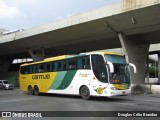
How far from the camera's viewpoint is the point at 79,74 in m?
21.4

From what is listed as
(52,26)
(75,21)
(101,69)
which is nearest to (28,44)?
(52,26)

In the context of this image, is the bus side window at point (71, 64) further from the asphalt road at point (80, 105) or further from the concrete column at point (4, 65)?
the concrete column at point (4, 65)

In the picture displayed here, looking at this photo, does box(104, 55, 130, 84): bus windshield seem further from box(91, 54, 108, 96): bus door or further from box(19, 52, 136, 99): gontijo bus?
box(91, 54, 108, 96): bus door

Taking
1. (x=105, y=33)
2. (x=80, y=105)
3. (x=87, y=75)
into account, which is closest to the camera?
(x=80, y=105)

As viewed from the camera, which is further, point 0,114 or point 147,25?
point 147,25

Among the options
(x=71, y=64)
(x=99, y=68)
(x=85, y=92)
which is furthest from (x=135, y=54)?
(x=99, y=68)

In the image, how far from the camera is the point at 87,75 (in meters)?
20.5

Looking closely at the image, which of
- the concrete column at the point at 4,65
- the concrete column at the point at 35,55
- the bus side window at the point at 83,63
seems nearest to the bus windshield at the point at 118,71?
the bus side window at the point at 83,63

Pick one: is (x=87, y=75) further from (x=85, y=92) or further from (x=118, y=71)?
(x=118, y=71)

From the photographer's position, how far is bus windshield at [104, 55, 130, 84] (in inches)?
763

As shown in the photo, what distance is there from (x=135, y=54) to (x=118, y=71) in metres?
16.3

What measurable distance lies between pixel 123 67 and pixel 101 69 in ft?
5.09

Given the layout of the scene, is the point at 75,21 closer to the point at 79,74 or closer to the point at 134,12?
the point at 134,12

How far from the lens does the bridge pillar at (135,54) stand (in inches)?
1345
